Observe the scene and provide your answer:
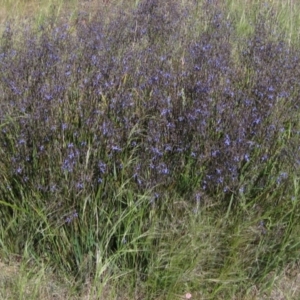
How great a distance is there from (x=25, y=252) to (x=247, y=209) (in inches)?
43.3

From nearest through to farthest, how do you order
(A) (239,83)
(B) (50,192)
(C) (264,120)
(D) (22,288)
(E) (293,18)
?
(D) (22,288) → (B) (50,192) → (C) (264,120) → (A) (239,83) → (E) (293,18)

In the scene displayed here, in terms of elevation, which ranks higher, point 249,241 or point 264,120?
point 264,120

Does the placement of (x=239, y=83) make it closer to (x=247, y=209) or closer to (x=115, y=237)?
(x=247, y=209)

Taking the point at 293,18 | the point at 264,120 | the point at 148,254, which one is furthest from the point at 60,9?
the point at 148,254

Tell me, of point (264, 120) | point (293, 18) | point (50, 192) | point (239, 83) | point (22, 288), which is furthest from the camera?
point (293, 18)

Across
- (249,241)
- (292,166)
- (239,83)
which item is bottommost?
(249,241)

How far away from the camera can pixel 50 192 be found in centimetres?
291

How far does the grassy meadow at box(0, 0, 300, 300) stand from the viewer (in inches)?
112

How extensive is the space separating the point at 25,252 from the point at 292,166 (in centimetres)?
138

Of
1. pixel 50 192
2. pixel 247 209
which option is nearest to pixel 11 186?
pixel 50 192

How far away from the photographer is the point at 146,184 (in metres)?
2.88

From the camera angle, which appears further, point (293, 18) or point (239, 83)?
point (293, 18)

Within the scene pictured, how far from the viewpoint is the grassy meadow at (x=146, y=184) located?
284 cm

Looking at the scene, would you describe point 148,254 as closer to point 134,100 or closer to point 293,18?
point 134,100
